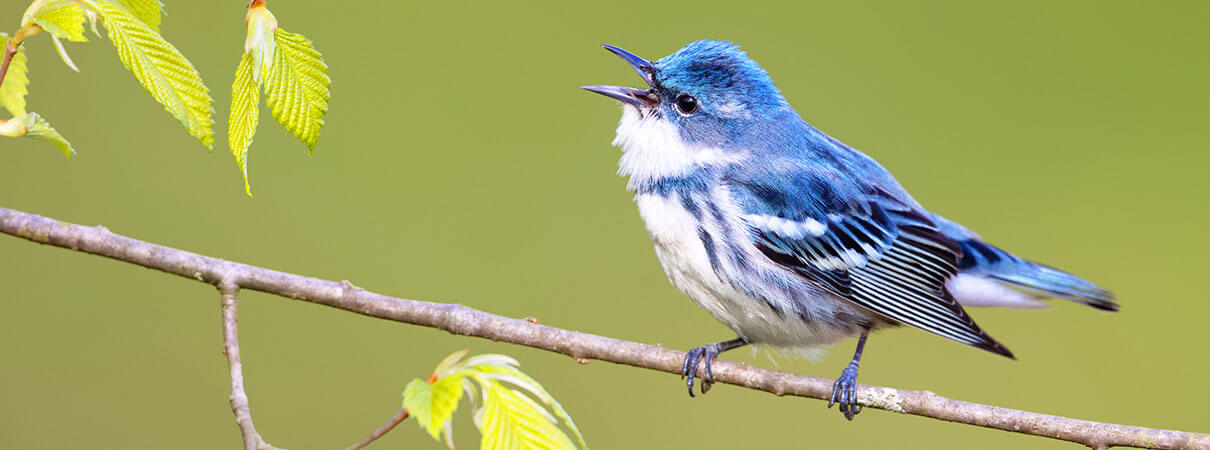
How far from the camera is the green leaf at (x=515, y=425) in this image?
1579 mm

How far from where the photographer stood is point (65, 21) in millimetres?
1566

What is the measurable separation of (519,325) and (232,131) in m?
0.80

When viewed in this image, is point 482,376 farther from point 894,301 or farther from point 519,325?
point 894,301

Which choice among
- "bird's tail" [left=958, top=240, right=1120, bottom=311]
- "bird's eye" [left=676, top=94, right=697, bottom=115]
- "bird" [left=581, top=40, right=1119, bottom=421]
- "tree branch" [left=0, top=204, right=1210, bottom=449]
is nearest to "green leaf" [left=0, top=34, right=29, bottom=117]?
"tree branch" [left=0, top=204, right=1210, bottom=449]

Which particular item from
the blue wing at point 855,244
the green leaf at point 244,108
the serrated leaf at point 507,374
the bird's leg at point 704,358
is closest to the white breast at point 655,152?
the blue wing at point 855,244

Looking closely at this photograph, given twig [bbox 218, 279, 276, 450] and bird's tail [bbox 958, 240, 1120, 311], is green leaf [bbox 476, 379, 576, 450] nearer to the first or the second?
twig [bbox 218, 279, 276, 450]

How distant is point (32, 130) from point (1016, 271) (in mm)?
3069

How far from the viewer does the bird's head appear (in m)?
2.92

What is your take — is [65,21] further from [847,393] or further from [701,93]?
[847,393]

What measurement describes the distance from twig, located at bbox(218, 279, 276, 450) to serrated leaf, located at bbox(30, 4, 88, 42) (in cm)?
60

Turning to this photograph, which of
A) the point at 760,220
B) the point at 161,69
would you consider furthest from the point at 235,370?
the point at 760,220

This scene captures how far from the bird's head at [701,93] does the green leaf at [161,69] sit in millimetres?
1485

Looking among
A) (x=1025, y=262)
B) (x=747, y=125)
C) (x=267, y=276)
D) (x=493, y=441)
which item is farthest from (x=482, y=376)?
(x=1025, y=262)

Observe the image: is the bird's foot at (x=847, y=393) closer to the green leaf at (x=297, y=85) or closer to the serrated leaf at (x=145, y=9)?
the green leaf at (x=297, y=85)
